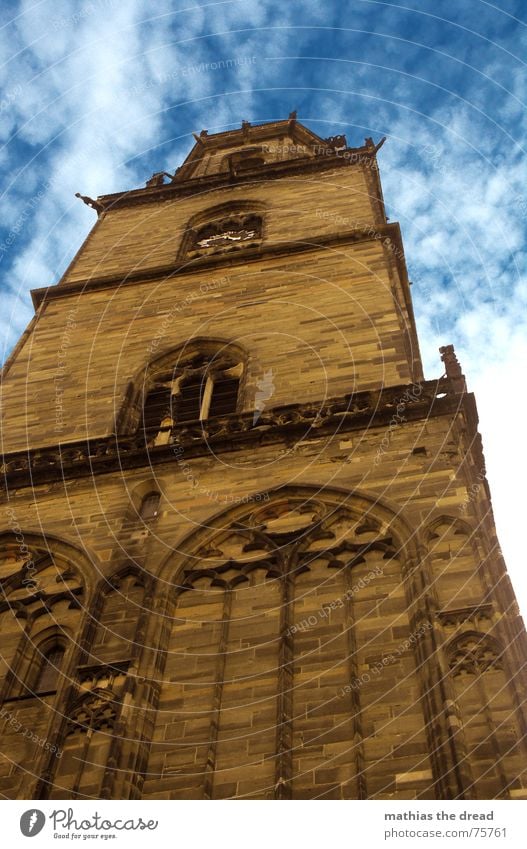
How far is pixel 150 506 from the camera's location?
14.4 meters

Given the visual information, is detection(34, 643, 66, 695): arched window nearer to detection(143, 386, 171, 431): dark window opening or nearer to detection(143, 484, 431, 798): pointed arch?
detection(143, 484, 431, 798): pointed arch

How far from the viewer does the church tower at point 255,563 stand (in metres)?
9.82

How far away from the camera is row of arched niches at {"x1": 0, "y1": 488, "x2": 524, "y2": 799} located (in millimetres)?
9562

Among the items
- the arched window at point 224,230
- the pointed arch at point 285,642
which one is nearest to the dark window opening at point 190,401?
the pointed arch at point 285,642

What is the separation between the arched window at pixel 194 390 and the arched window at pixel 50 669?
19.5 ft

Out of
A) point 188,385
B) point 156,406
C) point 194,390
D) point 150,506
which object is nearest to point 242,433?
point 150,506

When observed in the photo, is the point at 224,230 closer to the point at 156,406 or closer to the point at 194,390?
the point at 194,390

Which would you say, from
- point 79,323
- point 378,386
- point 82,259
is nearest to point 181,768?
point 378,386

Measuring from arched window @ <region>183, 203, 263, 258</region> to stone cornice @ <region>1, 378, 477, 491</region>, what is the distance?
11.0 m

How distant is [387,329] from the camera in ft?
61.3

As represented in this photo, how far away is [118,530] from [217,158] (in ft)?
102

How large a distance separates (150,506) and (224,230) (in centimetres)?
1656

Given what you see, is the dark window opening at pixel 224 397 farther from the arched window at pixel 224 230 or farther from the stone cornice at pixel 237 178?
the stone cornice at pixel 237 178

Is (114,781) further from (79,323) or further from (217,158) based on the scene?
(217,158)
